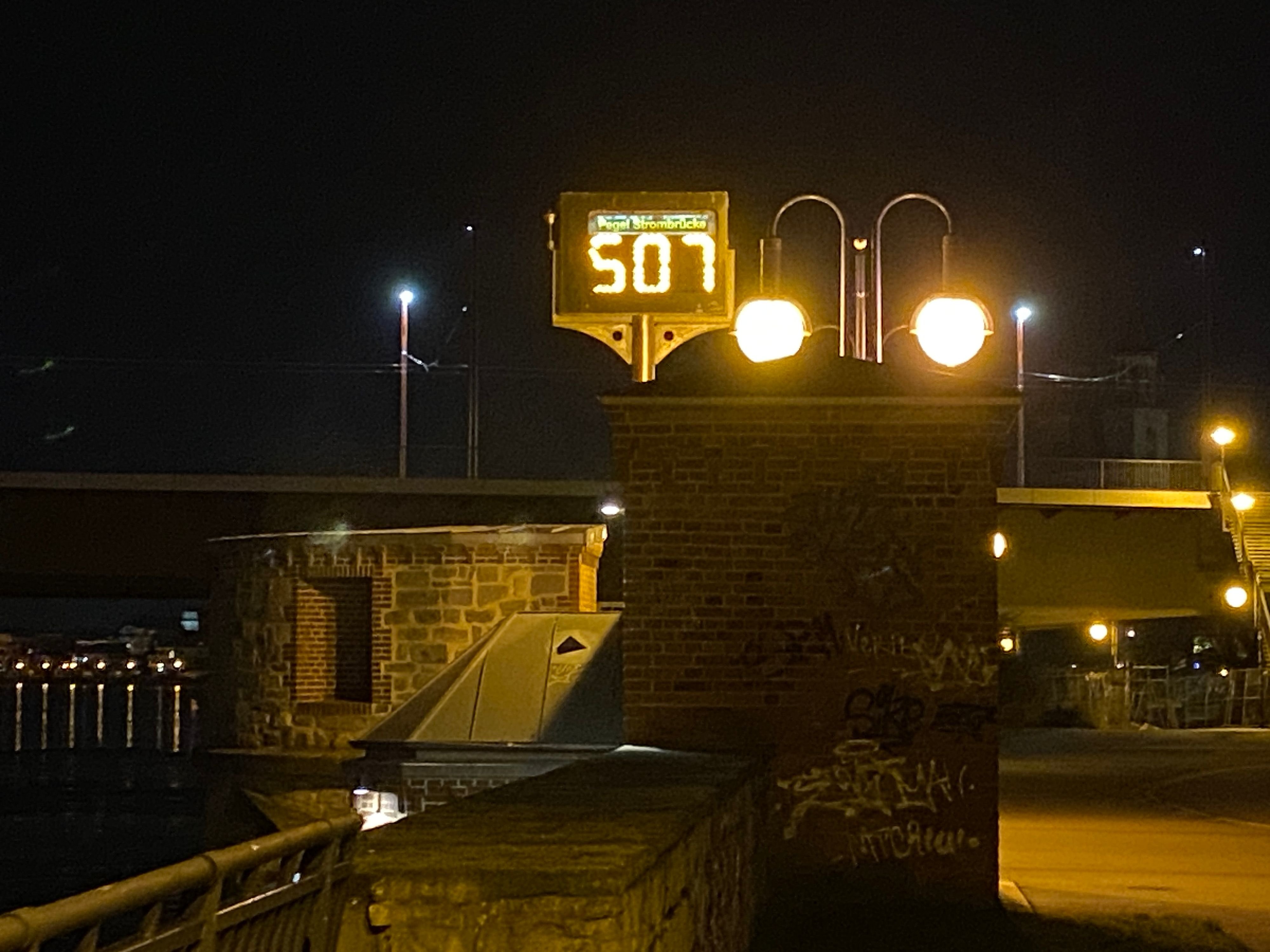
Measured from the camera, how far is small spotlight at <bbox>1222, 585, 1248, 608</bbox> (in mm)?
Answer: 38031

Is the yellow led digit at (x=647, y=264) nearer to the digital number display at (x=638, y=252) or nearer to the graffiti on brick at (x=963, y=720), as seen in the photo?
the digital number display at (x=638, y=252)

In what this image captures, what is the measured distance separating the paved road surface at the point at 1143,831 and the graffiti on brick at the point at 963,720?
4.72 ft

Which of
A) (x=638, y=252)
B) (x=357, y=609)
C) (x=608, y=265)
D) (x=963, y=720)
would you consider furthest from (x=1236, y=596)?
(x=963, y=720)

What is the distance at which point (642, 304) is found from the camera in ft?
66.1

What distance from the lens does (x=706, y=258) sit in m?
20.0

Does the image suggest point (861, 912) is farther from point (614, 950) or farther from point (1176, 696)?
point (1176, 696)

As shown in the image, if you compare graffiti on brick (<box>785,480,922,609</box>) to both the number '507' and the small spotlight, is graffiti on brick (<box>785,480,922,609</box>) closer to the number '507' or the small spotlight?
the number '507'

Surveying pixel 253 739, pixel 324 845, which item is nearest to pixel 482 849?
pixel 324 845

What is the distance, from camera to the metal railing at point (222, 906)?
3.45 m

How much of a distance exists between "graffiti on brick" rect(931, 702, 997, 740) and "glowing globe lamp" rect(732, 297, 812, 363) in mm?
2168

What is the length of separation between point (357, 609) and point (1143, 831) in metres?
9.94

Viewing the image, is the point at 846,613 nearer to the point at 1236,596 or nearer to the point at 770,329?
the point at 770,329

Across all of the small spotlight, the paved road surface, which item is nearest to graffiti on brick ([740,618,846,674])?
the paved road surface

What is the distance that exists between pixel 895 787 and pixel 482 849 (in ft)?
19.0
